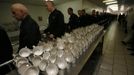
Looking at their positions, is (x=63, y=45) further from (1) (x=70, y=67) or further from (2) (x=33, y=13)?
(2) (x=33, y=13)

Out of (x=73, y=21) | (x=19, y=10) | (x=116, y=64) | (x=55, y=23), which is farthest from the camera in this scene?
(x=73, y=21)

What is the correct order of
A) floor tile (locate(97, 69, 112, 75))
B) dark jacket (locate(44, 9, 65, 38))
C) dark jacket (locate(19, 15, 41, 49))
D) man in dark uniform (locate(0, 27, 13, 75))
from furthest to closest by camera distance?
floor tile (locate(97, 69, 112, 75)) → dark jacket (locate(44, 9, 65, 38)) → dark jacket (locate(19, 15, 41, 49)) → man in dark uniform (locate(0, 27, 13, 75))

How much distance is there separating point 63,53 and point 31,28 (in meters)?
0.65

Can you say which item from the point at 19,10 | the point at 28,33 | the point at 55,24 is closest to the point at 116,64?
the point at 55,24

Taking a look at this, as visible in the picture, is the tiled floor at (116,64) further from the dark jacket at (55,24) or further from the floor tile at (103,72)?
the dark jacket at (55,24)

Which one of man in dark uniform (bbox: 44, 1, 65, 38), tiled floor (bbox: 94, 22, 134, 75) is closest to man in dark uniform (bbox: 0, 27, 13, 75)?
man in dark uniform (bbox: 44, 1, 65, 38)

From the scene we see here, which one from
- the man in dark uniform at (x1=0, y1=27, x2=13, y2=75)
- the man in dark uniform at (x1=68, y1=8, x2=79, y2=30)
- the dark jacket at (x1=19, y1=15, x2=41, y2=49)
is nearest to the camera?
the man in dark uniform at (x1=0, y1=27, x2=13, y2=75)

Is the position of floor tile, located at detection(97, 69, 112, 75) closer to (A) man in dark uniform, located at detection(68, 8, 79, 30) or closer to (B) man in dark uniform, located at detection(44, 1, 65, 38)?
(B) man in dark uniform, located at detection(44, 1, 65, 38)

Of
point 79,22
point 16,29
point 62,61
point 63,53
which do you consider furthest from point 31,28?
point 16,29

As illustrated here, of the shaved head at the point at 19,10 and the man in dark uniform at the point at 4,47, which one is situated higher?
the shaved head at the point at 19,10

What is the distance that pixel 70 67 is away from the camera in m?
1.16

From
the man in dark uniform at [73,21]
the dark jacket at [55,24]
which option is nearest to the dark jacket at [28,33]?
the dark jacket at [55,24]

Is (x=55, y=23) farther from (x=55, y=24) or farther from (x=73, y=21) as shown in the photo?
(x=73, y=21)

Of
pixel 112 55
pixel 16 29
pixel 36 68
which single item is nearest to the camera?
pixel 36 68
